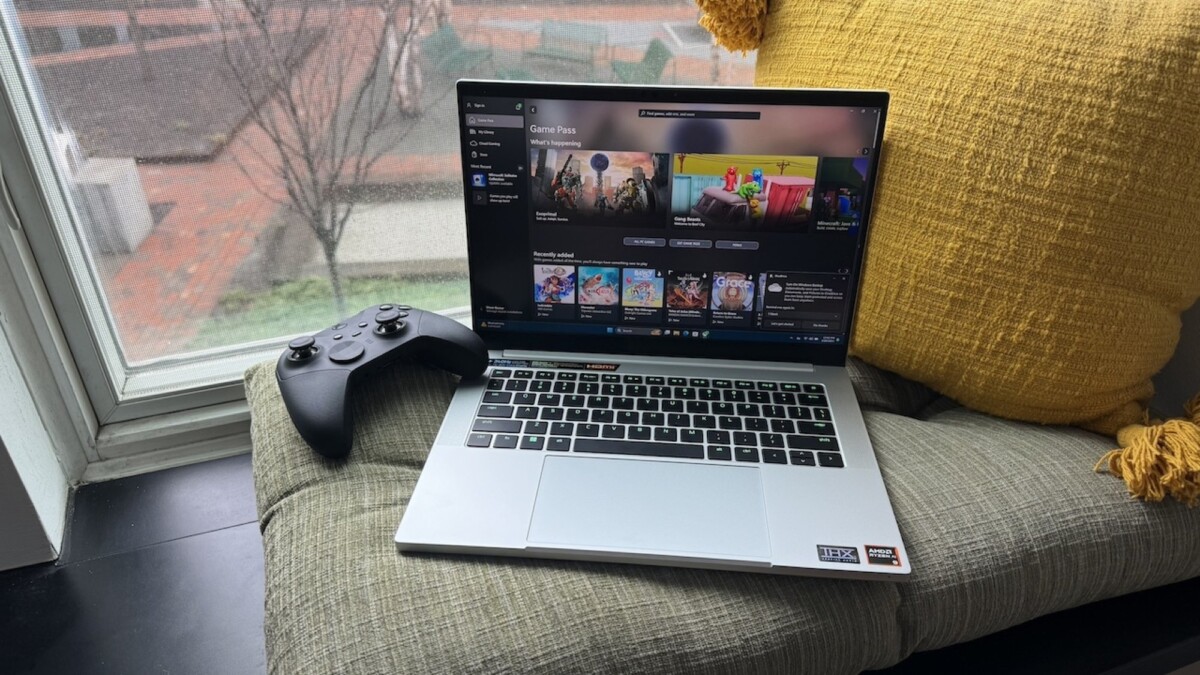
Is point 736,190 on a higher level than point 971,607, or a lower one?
higher

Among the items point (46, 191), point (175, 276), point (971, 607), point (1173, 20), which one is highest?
point (1173, 20)

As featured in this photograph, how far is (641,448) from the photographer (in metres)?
0.72

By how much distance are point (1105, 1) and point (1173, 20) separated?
2.1 inches

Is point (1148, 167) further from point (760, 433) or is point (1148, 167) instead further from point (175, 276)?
point (175, 276)

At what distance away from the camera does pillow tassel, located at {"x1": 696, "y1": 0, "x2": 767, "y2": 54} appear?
85cm

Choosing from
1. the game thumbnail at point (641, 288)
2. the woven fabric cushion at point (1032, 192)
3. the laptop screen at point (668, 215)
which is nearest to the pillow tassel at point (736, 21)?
the woven fabric cushion at point (1032, 192)

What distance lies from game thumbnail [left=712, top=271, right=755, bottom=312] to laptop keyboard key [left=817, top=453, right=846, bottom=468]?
178 millimetres

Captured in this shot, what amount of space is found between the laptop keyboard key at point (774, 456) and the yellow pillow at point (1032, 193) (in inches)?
7.8

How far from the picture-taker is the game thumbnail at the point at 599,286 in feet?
2.66

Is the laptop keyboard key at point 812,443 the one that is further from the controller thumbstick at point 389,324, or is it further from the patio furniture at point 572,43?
the patio furniture at point 572,43

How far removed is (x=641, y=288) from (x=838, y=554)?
333 mm

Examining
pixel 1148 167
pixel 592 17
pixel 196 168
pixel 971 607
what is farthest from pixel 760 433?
pixel 196 168

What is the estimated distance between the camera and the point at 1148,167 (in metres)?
0.67

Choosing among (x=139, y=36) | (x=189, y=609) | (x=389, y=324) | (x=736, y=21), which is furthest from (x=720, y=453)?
(x=139, y=36)
